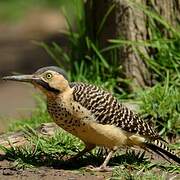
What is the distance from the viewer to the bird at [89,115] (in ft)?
24.3

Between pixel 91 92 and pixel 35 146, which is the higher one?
pixel 91 92

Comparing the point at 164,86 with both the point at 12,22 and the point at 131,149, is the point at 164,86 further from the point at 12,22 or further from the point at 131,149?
the point at 12,22

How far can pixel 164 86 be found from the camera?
9383 millimetres

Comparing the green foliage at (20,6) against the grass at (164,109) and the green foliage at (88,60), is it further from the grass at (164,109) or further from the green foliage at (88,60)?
the grass at (164,109)

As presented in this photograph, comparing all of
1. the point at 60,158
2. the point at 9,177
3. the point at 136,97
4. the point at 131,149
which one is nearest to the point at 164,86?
the point at 136,97

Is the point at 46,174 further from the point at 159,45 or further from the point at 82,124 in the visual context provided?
the point at 159,45

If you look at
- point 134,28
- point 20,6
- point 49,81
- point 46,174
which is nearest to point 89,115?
point 49,81

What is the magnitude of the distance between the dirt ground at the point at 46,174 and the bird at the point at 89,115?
0.46ft

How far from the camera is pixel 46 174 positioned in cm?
753

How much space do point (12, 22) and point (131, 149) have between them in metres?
11.9

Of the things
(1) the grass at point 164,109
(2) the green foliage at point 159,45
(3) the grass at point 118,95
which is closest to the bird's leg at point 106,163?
(3) the grass at point 118,95

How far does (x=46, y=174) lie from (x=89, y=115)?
2.22 feet

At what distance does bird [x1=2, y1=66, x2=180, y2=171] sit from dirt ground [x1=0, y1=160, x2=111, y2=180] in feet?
0.46

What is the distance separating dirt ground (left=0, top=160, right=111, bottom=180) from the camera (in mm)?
7453
